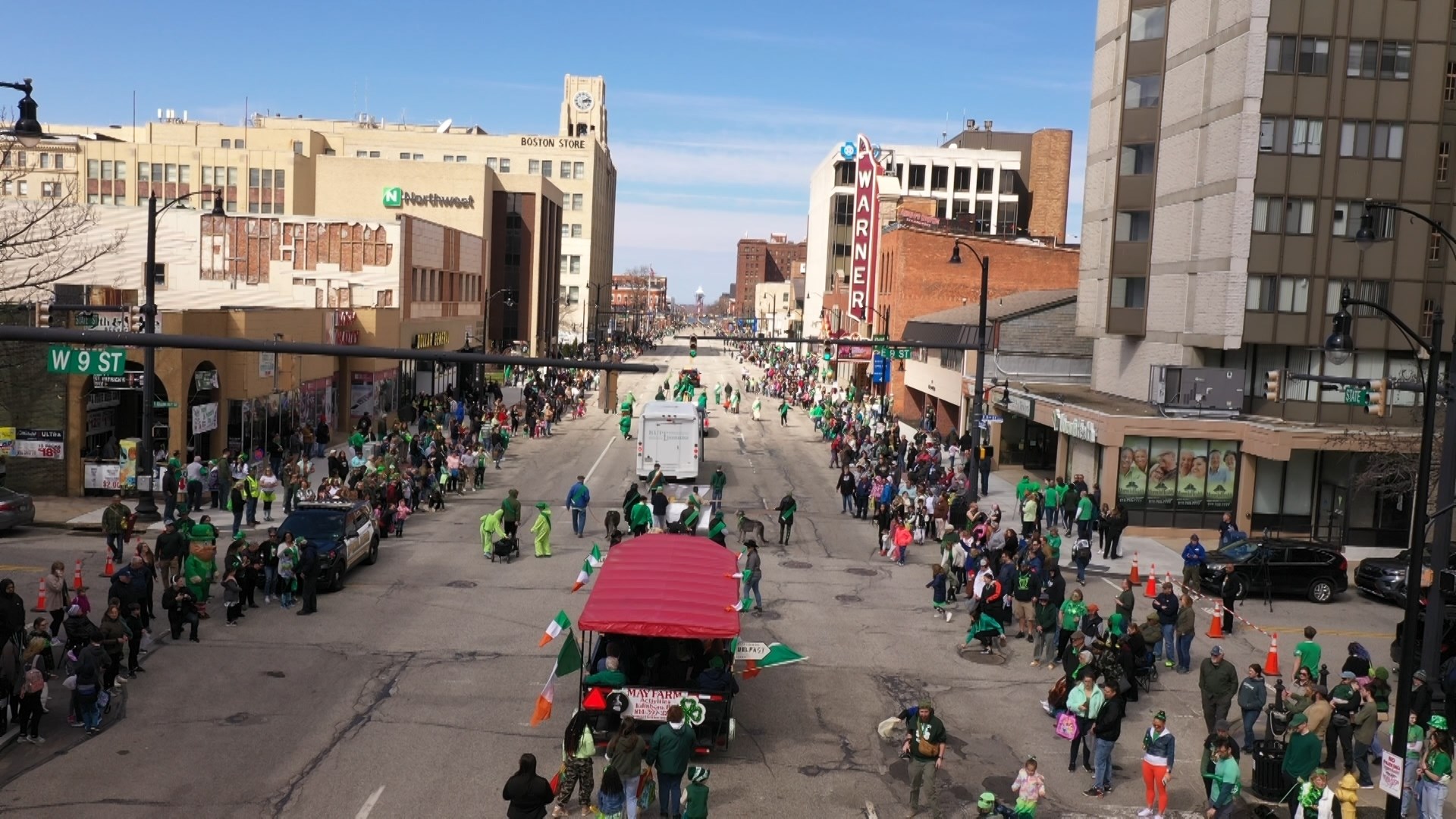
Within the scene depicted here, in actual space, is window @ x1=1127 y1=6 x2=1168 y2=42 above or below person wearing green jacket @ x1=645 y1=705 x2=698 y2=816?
above

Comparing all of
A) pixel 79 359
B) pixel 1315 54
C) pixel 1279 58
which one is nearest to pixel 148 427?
pixel 79 359

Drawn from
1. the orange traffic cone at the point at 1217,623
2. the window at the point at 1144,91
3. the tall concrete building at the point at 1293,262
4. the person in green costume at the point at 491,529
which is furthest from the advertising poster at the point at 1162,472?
the person in green costume at the point at 491,529

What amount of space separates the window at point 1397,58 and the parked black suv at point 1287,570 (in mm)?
16893

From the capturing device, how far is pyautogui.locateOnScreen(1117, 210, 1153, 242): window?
43.6 metres

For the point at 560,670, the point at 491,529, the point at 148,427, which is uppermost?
the point at 148,427

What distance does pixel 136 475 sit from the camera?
32312mm

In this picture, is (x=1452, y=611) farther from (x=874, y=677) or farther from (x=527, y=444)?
(x=527, y=444)

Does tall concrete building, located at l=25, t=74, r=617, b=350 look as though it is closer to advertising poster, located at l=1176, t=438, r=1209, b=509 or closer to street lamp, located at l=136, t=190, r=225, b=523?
street lamp, located at l=136, t=190, r=225, b=523

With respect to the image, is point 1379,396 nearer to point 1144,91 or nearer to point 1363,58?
point 1363,58

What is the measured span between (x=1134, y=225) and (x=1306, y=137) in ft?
24.2

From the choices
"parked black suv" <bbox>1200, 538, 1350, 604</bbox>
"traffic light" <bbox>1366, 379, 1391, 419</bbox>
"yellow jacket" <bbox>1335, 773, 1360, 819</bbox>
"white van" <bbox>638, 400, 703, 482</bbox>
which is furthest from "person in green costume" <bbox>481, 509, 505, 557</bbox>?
"yellow jacket" <bbox>1335, 773, 1360, 819</bbox>

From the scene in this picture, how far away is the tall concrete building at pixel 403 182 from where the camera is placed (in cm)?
9725

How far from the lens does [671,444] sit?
132 ft

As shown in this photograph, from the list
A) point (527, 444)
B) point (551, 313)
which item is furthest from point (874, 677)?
point (551, 313)
